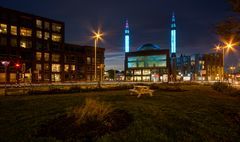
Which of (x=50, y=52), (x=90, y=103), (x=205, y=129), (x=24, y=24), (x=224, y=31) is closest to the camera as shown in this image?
(x=205, y=129)

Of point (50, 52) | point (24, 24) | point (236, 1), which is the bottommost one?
point (236, 1)

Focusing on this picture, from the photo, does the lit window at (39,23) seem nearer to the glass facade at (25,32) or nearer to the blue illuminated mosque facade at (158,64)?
the glass facade at (25,32)

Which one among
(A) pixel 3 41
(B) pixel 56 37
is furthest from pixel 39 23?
(A) pixel 3 41

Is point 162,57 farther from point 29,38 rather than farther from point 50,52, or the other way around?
point 29,38

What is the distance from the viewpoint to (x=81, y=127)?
7.31 m

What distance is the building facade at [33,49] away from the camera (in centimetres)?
5675

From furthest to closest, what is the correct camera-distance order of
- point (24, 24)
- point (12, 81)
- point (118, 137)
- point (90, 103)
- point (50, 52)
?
1. point (50, 52)
2. point (24, 24)
3. point (12, 81)
4. point (90, 103)
5. point (118, 137)

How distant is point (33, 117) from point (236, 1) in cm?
1084

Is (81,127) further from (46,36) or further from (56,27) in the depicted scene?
(56,27)

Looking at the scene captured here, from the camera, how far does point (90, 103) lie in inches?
342

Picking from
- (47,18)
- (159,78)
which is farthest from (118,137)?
(159,78)

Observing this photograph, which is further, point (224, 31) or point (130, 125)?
point (224, 31)

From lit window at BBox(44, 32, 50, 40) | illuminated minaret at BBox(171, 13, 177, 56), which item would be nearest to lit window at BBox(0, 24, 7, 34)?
lit window at BBox(44, 32, 50, 40)

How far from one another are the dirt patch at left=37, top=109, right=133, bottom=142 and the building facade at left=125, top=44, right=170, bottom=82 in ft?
285
